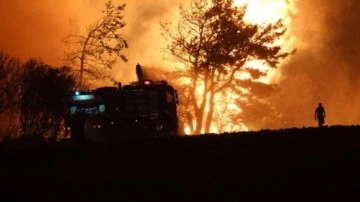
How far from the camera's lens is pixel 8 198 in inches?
588

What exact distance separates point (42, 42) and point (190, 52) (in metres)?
13.7

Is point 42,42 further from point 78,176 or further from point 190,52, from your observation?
point 78,176

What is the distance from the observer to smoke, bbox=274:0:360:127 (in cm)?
9169

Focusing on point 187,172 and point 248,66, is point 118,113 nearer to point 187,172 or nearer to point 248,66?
point 187,172

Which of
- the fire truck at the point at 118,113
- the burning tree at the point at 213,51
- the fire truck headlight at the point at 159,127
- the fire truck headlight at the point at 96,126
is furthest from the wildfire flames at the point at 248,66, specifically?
the fire truck headlight at the point at 96,126

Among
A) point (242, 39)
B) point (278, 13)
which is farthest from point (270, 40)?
point (278, 13)

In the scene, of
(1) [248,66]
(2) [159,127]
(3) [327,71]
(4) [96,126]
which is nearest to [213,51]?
(1) [248,66]

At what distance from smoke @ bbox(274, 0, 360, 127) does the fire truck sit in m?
52.8

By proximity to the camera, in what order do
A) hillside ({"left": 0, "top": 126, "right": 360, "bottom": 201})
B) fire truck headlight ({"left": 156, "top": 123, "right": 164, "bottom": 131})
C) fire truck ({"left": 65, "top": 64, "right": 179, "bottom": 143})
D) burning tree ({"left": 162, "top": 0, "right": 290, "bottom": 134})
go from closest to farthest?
hillside ({"left": 0, "top": 126, "right": 360, "bottom": 201}), fire truck ({"left": 65, "top": 64, "right": 179, "bottom": 143}), fire truck headlight ({"left": 156, "top": 123, "right": 164, "bottom": 131}), burning tree ({"left": 162, "top": 0, "right": 290, "bottom": 134})

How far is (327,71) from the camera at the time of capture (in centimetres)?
9381

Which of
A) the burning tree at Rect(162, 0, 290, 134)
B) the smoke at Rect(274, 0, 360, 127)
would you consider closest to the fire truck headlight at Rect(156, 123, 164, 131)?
the burning tree at Rect(162, 0, 290, 134)

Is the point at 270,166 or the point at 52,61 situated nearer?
the point at 270,166

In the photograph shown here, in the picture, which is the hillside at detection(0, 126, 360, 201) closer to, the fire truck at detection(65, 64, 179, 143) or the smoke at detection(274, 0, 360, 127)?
the fire truck at detection(65, 64, 179, 143)

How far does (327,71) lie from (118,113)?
203 ft
